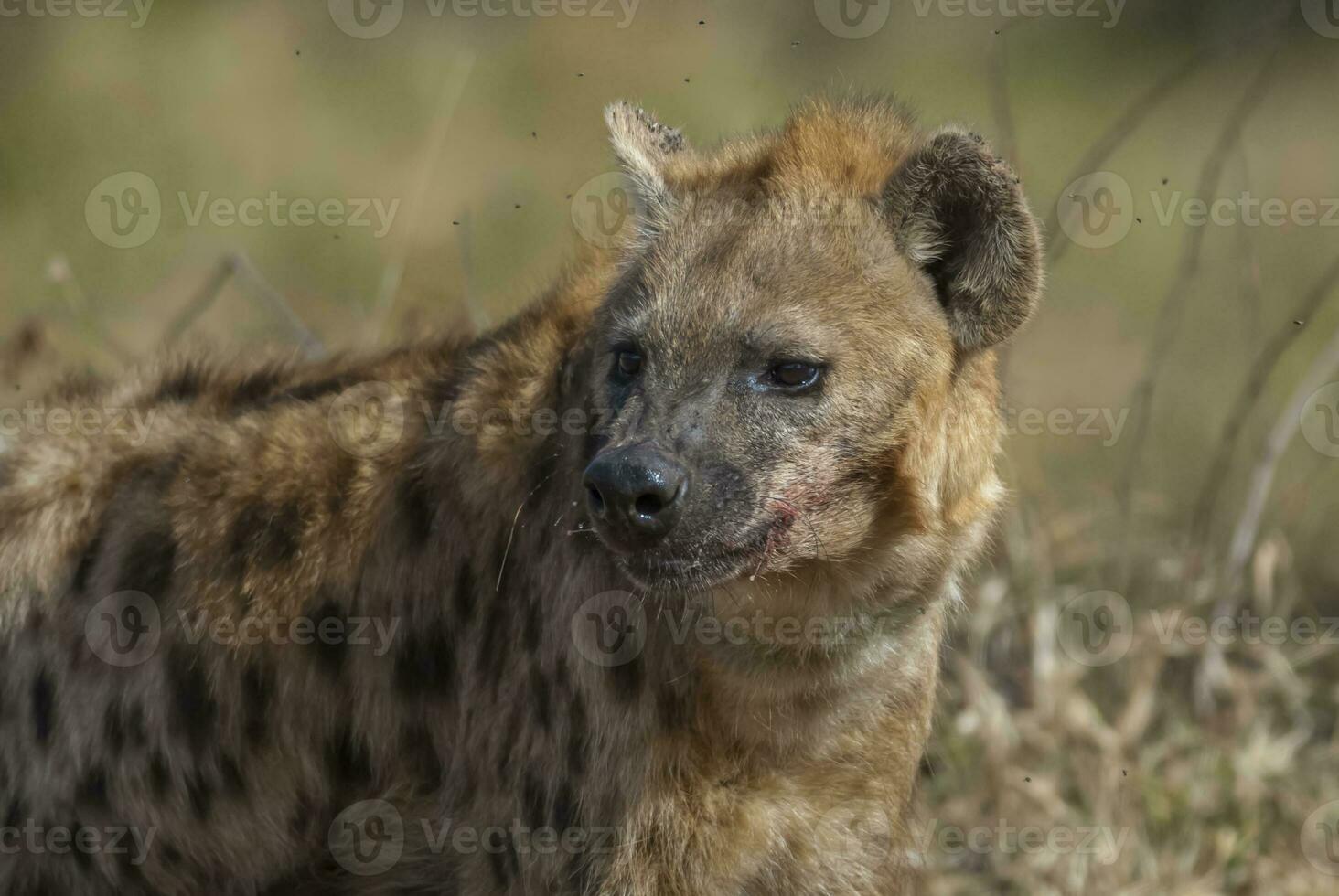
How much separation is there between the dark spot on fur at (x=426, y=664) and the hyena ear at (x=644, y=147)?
47.4 inches

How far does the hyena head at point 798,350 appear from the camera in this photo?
3662 mm

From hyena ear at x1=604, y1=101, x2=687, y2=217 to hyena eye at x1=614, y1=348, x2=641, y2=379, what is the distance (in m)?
0.47

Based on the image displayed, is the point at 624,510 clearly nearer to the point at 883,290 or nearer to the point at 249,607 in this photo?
the point at 883,290

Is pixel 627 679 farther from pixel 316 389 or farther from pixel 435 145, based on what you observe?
pixel 435 145

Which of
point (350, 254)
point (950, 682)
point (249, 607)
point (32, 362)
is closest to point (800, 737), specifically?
point (249, 607)

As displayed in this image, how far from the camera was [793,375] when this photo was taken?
12.3 ft

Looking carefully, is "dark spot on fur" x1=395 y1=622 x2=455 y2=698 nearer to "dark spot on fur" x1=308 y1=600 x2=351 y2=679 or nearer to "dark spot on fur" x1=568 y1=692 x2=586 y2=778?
"dark spot on fur" x1=308 y1=600 x2=351 y2=679

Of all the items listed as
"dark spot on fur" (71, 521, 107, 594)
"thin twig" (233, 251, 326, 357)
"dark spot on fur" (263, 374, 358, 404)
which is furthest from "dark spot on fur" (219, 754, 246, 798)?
"thin twig" (233, 251, 326, 357)

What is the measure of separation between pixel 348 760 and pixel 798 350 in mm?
1645

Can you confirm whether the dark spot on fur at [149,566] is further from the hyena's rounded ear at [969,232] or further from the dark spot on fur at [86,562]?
the hyena's rounded ear at [969,232]

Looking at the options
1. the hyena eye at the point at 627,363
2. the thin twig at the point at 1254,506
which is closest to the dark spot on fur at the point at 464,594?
the hyena eye at the point at 627,363

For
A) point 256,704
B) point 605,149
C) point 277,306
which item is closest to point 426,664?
point 256,704

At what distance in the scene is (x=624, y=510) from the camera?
3523mm

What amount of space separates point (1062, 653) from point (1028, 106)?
7.36m
